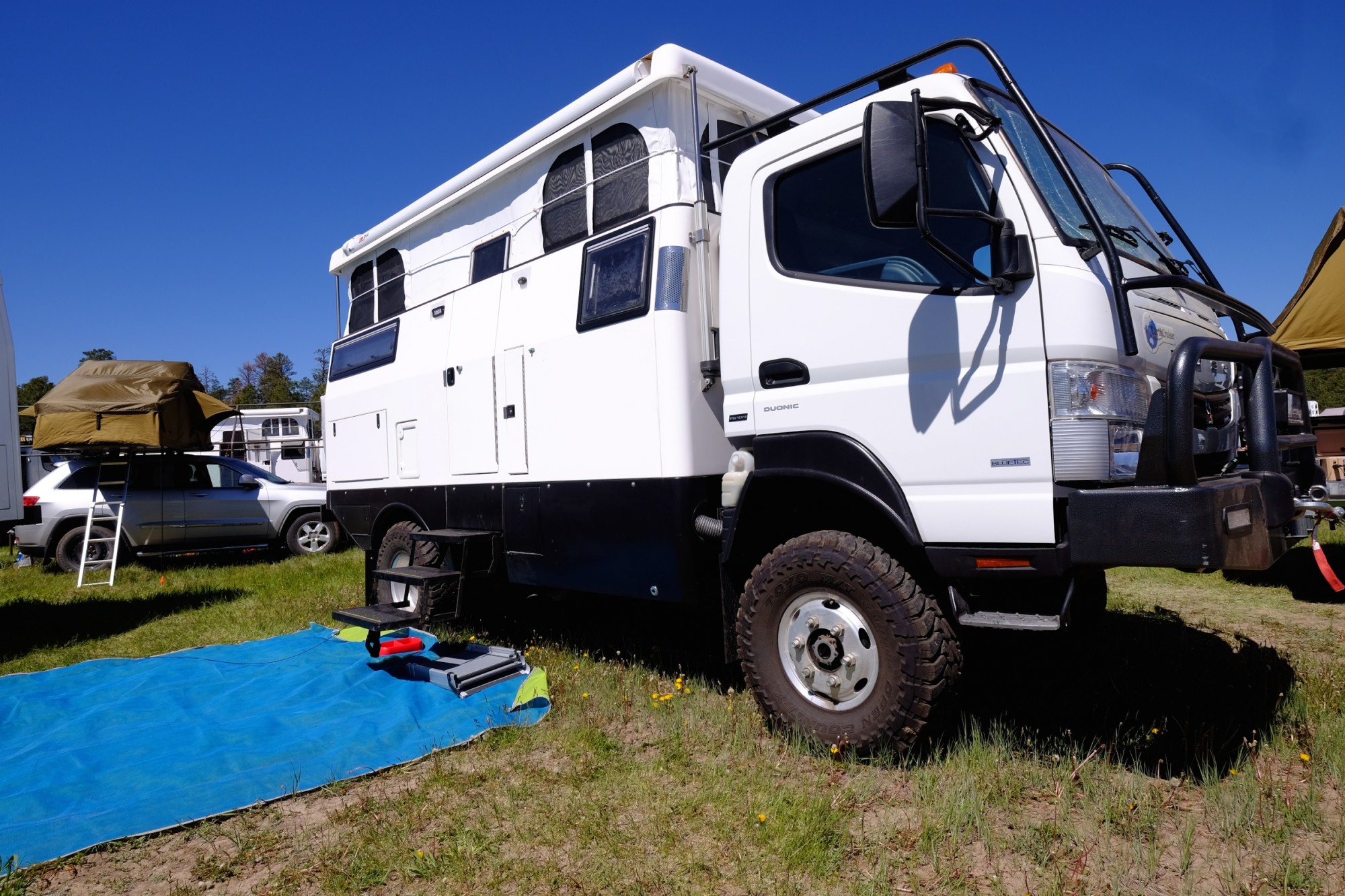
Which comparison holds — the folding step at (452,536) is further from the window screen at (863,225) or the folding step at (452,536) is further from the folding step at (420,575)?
the window screen at (863,225)

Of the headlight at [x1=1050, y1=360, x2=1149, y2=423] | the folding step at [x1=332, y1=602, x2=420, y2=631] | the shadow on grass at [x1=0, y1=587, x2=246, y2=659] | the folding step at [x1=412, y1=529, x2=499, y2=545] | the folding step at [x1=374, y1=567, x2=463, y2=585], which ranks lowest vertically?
the shadow on grass at [x1=0, y1=587, x2=246, y2=659]

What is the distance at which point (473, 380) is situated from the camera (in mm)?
5844

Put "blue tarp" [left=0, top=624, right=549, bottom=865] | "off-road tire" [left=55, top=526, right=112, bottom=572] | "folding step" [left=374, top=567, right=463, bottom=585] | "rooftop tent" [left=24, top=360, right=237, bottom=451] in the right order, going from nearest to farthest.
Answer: "blue tarp" [left=0, top=624, right=549, bottom=865] → "folding step" [left=374, top=567, right=463, bottom=585] → "rooftop tent" [left=24, top=360, right=237, bottom=451] → "off-road tire" [left=55, top=526, right=112, bottom=572]

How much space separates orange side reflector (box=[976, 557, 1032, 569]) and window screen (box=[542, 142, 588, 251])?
10.1 feet

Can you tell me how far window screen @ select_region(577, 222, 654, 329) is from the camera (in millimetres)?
4574

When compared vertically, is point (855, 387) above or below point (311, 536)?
above

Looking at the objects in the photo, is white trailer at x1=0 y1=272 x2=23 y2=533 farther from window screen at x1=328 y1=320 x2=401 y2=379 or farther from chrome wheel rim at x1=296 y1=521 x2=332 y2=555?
chrome wheel rim at x1=296 y1=521 x2=332 y2=555

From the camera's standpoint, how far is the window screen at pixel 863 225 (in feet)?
11.6

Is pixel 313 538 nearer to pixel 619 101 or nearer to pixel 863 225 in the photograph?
pixel 619 101

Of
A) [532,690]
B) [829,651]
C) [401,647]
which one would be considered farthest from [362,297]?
[829,651]

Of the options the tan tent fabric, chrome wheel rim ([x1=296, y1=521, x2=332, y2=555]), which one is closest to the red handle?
chrome wheel rim ([x1=296, y1=521, x2=332, y2=555])

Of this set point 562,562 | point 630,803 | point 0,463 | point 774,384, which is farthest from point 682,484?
point 0,463

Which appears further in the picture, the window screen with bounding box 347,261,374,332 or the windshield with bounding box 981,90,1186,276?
the window screen with bounding box 347,261,374,332

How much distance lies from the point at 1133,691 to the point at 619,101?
4.19 metres
